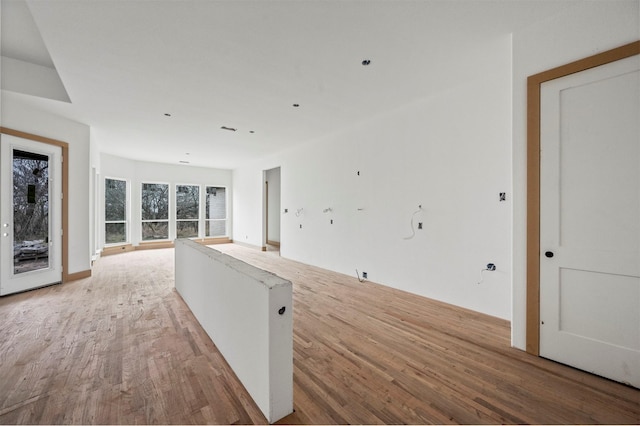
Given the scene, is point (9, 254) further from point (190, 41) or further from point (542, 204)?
point (542, 204)

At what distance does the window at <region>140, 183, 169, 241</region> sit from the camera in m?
8.59

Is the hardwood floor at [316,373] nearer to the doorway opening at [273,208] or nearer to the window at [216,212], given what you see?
the doorway opening at [273,208]

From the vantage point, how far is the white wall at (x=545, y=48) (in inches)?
76.9

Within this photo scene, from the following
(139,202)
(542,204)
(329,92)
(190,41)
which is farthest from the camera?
(139,202)

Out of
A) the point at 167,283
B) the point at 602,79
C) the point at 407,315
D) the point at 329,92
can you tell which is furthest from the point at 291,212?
the point at 602,79

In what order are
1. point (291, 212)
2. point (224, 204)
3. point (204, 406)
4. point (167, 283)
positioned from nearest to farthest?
point (204, 406) < point (167, 283) < point (291, 212) < point (224, 204)

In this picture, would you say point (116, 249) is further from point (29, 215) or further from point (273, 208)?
point (273, 208)

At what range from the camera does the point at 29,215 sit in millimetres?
4086

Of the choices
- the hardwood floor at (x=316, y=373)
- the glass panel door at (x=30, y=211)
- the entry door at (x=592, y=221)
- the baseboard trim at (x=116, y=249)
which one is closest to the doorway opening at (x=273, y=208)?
the baseboard trim at (x=116, y=249)

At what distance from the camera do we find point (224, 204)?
33.5 feet

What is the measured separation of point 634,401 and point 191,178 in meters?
10.6

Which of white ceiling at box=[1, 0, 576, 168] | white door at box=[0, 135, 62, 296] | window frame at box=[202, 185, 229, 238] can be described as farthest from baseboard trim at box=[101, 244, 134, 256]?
white ceiling at box=[1, 0, 576, 168]

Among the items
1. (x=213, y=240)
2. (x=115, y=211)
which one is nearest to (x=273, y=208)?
(x=213, y=240)

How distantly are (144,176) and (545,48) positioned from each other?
9963 millimetres
